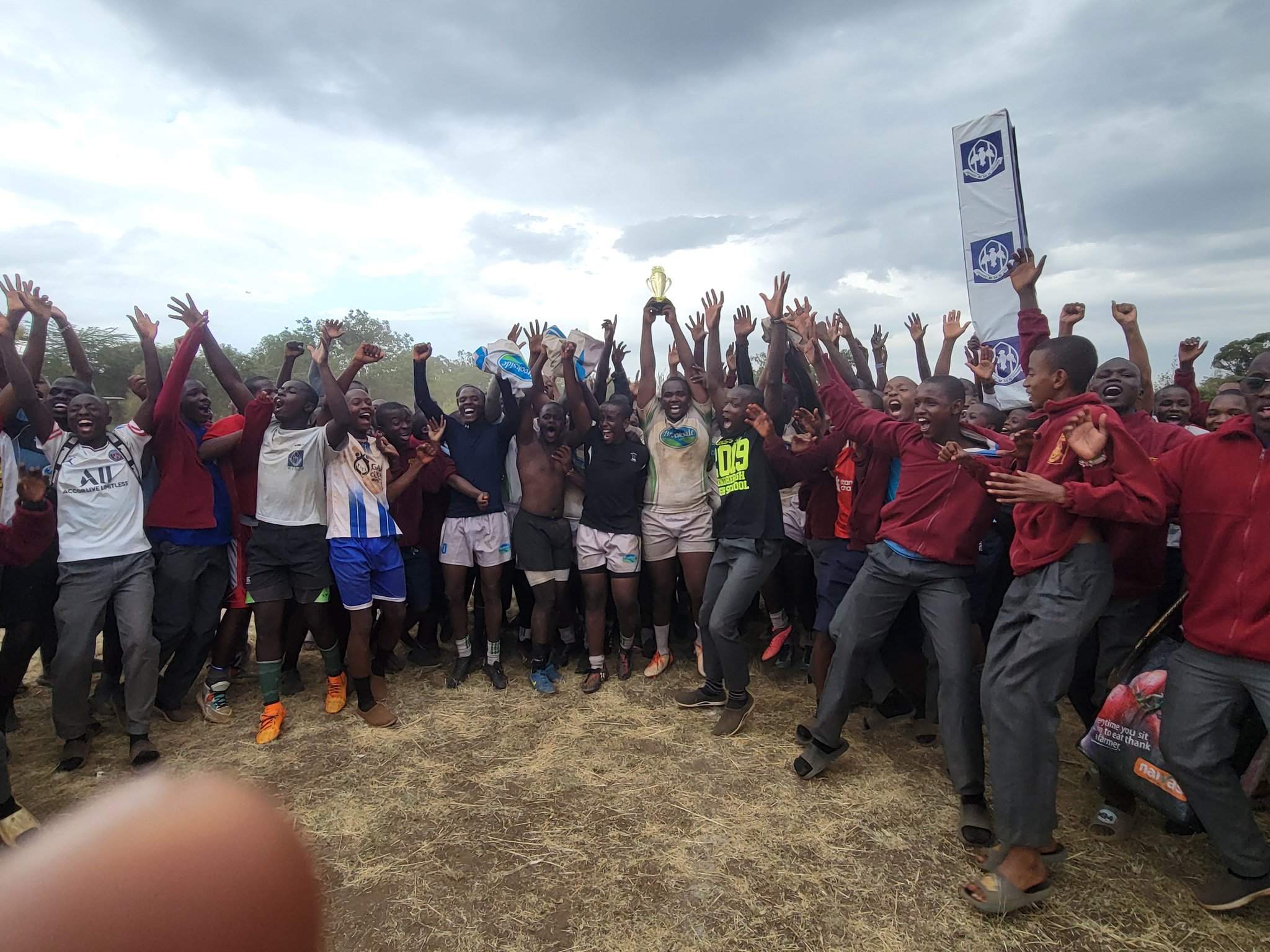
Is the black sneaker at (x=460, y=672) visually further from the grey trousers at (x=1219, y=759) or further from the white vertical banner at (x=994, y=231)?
the white vertical banner at (x=994, y=231)

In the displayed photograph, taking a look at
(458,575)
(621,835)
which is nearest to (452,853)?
(621,835)

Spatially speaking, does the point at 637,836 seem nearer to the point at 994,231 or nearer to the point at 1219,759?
the point at 1219,759

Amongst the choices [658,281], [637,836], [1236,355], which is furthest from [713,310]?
[1236,355]

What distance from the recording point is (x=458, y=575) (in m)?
5.64

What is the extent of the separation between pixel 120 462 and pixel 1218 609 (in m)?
5.98

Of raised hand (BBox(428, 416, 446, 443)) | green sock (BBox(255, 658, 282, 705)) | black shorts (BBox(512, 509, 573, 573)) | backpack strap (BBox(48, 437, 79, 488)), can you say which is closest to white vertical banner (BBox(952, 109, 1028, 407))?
black shorts (BBox(512, 509, 573, 573))

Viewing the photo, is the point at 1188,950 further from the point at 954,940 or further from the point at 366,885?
the point at 366,885

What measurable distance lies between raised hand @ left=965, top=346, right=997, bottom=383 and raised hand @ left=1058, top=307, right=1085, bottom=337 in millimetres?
1069

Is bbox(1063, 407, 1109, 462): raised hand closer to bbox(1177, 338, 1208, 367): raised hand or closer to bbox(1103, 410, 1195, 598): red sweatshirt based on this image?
bbox(1103, 410, 1195, 598): red sweatshirt

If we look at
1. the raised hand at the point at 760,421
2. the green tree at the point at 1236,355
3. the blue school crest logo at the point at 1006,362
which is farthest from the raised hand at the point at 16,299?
the green tree at the point at 1236,355

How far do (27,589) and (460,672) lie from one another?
113 inches

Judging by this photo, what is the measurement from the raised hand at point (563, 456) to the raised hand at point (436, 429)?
3.02 ft

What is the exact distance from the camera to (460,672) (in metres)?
5.64

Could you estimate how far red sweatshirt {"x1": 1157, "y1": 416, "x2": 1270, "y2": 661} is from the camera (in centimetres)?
276
